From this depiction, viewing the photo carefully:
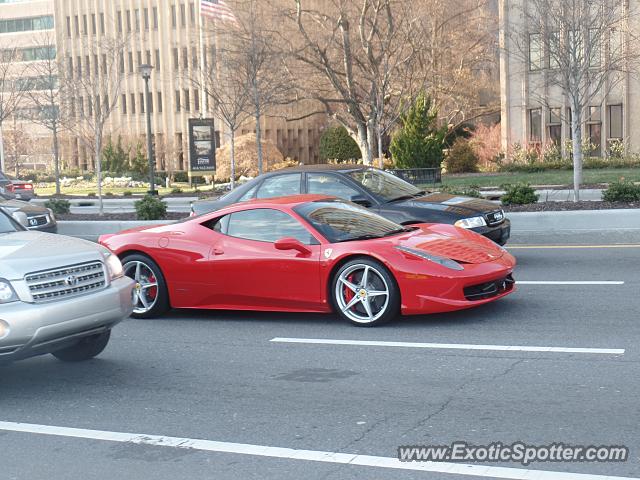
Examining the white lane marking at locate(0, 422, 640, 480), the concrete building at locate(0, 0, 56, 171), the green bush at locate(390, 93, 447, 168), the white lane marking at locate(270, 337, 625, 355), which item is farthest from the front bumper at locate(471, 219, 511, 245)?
the concrete building at locate(0, 0, 56, 171)

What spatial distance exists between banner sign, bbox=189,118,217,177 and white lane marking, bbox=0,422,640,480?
32856mm

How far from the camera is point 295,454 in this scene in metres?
5.36

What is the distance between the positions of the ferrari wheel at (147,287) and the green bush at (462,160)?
3179cm

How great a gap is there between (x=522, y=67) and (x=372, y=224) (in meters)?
35.6

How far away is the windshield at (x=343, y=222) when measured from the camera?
9.28 metres

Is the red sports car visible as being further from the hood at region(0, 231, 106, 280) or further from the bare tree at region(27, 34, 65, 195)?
the bare tree at region(27, 34, 65, 195)

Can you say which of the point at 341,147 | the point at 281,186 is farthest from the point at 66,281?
the point at 341,147

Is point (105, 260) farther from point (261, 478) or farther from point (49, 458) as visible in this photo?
point (261, 478)

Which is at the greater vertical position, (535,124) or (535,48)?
(535,48)

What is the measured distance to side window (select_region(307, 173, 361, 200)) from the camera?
12.4 m

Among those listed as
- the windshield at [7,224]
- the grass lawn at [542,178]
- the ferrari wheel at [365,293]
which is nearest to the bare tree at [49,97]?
the grass lawn at [542,178]

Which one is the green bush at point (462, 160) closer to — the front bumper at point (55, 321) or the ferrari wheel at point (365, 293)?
the ferrari wheel at point (365, 293)

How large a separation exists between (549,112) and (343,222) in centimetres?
3669

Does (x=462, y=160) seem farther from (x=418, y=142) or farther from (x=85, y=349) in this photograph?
(x=85, y=349)
